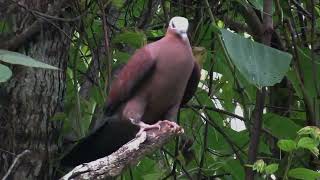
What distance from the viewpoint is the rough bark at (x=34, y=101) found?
245 cm

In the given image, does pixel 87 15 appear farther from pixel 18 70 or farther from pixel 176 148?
pixel 176 148

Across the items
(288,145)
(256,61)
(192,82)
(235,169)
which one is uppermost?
(256,61)

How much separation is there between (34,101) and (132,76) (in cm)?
40

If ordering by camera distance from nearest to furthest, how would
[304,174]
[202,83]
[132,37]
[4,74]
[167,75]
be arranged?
[4,74]
[304,174]
[167,75]
[132,37]
[202,83]

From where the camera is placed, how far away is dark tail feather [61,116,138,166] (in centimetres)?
239

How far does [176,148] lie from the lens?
2750mm

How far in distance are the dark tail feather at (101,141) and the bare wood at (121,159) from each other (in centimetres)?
35

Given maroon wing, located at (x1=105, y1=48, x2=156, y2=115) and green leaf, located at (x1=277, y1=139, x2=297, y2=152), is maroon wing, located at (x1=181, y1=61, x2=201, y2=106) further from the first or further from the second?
Result: green leaf, located at (x1=277, y1=139, x2=297, y2=152)

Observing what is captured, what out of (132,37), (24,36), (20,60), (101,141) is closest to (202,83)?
(132,37)

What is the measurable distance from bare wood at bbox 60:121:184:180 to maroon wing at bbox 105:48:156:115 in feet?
0.94

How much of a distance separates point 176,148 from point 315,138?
34.3 inches

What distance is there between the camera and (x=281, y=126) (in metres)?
2.70

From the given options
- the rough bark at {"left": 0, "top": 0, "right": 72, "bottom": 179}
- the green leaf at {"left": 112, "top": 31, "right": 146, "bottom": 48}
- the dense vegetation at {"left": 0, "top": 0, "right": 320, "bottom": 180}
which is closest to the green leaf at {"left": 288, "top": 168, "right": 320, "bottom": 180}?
the dense vegetation at {"left": 0, "top": 0, "right": 320, "bottom": 180}

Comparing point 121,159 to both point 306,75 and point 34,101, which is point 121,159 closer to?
point 34,101
